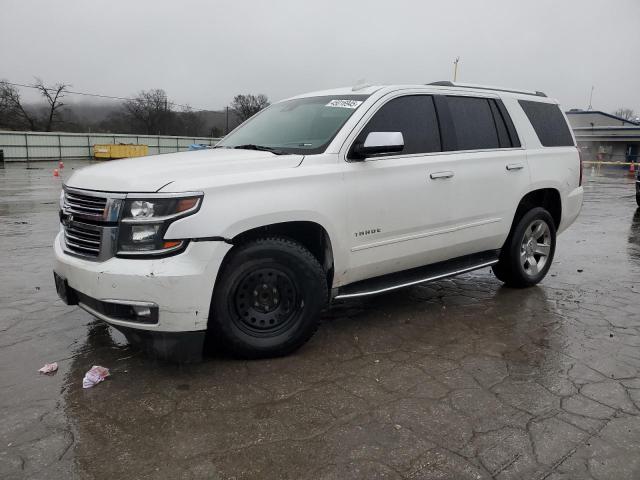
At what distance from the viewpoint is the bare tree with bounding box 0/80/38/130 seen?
61562mm

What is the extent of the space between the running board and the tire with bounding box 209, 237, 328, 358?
0.37 metres

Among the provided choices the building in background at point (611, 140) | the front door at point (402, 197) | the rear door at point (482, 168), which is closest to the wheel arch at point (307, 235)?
the front door at point (402, 197)

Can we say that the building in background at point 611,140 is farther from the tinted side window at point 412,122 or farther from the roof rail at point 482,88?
the tinted side window at point 412,122

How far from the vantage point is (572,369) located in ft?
11.3

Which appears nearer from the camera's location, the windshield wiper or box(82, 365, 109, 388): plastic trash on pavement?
box(82, 365, 109, 388): plastic trash on pavement

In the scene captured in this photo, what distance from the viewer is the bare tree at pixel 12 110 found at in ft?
202

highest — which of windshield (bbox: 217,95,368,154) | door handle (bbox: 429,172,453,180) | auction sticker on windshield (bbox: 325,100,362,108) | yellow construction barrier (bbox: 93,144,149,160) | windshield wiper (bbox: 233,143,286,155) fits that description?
yellow construction barrier (bbox: 93,144,149,160)

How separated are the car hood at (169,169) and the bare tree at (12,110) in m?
68.4

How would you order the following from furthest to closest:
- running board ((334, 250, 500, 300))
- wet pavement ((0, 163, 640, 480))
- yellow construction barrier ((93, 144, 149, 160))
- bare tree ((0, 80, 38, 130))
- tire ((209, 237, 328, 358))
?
bare tree ((0, 80, 38, 130))
yellow construction barrier ((93, 144, 149, 160))
running board ((334, 250, 500, 300))
tire ((209, 237, 328, 358))
wet pavement ((0, 163, 640, 480))

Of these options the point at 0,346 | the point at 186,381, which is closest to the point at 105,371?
the point at 186,381

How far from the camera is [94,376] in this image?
3.16 m

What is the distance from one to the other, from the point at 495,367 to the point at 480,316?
3.56 ft

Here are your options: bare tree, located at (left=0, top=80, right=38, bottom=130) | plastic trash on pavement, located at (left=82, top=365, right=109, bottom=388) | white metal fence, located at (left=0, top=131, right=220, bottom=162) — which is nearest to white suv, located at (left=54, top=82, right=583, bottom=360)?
plastic trash on pavement, located at (left=82, top=365, right=109, bottom=388)

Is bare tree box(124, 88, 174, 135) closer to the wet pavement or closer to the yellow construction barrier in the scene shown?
the yellow construction barrier
